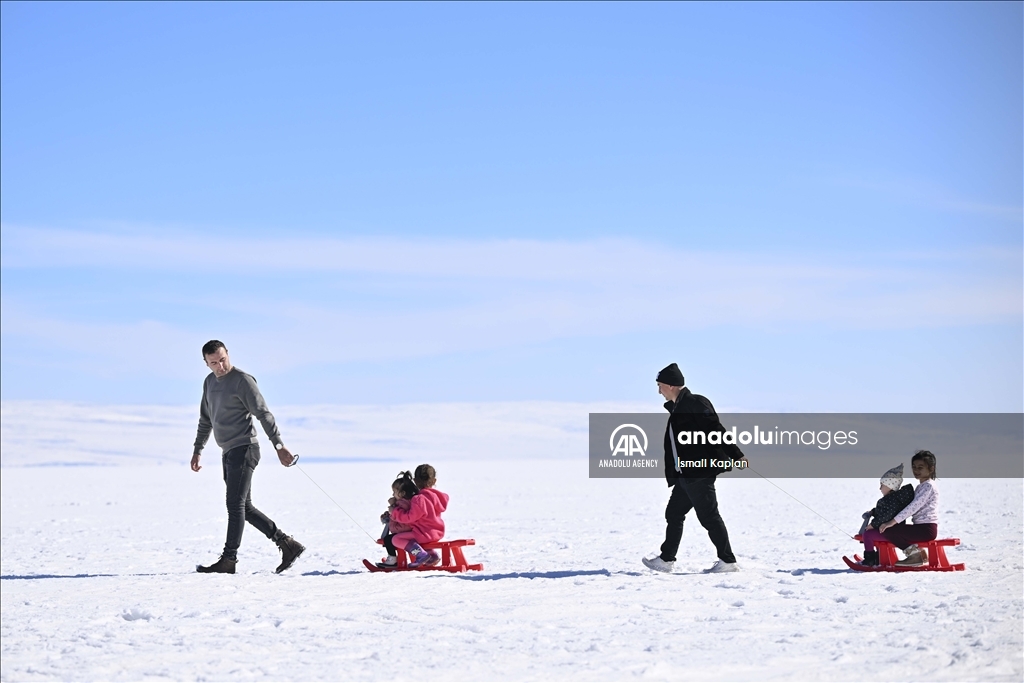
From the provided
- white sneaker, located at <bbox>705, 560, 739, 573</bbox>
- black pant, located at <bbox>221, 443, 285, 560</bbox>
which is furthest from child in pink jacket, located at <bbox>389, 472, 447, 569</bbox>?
white sneaker, located at <bbox>705, 560, 739, 573</bbox>

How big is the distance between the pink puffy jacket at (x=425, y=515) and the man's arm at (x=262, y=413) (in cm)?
87

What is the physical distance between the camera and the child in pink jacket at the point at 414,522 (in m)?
7.64

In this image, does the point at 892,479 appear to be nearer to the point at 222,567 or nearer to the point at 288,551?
the point at 288,551

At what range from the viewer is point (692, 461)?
23.8ft

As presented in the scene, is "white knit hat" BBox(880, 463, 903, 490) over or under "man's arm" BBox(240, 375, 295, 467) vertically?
under

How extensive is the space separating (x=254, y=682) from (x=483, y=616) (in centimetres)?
158

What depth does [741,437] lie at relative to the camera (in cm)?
970

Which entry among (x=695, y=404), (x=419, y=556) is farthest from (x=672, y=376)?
(x=419, y=556)

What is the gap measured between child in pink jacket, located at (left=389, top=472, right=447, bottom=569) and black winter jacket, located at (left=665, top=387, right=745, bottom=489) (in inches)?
64.4

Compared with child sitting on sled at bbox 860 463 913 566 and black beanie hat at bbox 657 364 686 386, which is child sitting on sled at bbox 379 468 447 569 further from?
child sitting on sled at bbox 860 463 913 566

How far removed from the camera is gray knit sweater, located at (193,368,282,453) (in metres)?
7.66

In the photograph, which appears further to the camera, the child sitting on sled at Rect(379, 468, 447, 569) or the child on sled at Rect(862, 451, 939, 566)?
the child sitting on sled at Rect(379, 468, 447, 569)

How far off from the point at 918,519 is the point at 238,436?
466 centimetres

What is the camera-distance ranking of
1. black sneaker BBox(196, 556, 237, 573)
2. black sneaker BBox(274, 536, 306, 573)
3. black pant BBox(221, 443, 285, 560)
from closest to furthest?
black sneaker BBox(196, 556, 237, 573) < black pant BBox(221, 443, 285, 560) < black sneaker BBox(274, 536, 306, 573)
